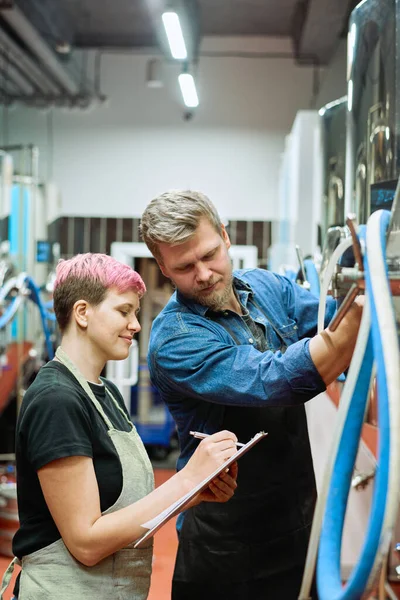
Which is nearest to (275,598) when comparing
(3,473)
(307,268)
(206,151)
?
(307,268)

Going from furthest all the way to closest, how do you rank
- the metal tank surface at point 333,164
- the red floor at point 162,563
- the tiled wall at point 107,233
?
the tiled wall at point 107,233 → the red floor at point 162,563 → the metal tank surface at point 333,164

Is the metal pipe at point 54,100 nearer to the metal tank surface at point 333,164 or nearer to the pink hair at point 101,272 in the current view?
the metal tank surface at point 333,164

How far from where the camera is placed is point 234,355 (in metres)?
1.44

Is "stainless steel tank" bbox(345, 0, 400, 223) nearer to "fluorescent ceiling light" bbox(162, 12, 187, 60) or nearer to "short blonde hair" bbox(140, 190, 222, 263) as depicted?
"short blonde hair" bbox(140, 190, 222, 263)

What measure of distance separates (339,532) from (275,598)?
1.02m

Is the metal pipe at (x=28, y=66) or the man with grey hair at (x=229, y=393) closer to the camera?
the man with grey hair at (x=229, y=393)

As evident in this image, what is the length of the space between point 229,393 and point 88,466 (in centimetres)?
30

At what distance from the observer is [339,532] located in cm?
86

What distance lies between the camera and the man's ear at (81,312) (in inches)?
59.6

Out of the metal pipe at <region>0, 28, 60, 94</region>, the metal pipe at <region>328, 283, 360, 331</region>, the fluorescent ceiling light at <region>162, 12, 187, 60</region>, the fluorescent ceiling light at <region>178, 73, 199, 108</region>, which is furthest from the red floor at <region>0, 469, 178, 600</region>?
the metal pipe at <region>0, 28, 60, 94</region>

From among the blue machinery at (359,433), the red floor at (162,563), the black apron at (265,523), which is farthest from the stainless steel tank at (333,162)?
the red floor at (162,563)

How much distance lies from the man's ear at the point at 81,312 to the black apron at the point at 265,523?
0.49 metres

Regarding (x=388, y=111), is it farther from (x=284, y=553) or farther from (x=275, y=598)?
(x=275, y=598)

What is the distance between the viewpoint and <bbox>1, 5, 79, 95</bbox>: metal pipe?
5.82 metres
